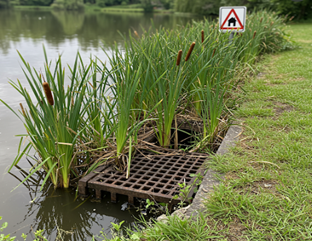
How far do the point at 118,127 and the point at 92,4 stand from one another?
3138 inches

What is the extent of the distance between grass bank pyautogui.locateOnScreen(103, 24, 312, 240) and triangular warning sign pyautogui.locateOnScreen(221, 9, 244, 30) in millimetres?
1423

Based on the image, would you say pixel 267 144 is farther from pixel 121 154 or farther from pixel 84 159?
pixel 84 159

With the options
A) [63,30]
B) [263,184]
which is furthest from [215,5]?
[263,184]

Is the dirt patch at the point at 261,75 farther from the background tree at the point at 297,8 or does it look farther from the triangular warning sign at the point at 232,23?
the background tree at the point at 297,8

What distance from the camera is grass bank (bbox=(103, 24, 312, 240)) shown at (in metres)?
1.63

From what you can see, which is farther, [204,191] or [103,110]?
[103,110]

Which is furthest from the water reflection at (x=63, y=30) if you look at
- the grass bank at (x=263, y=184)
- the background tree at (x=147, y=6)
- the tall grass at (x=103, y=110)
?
the background tree at (x=147, y=6)

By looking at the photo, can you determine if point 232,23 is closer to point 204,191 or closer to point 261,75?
point 261,75

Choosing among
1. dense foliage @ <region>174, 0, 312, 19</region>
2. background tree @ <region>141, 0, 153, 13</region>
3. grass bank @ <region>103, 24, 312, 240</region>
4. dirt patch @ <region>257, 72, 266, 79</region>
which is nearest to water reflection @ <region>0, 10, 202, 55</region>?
grass bank @ <region>103, 24, 312, 240</region>

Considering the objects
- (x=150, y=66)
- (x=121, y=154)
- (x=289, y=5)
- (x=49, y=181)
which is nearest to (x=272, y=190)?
(x=121, y=154)

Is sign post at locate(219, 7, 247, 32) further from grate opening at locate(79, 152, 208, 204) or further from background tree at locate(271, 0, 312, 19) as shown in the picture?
background tree at locate(271, 0, 312, 19)

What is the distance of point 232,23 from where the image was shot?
4.57m

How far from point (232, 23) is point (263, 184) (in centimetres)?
320

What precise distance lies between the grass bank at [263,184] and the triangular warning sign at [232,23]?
1.42 m
